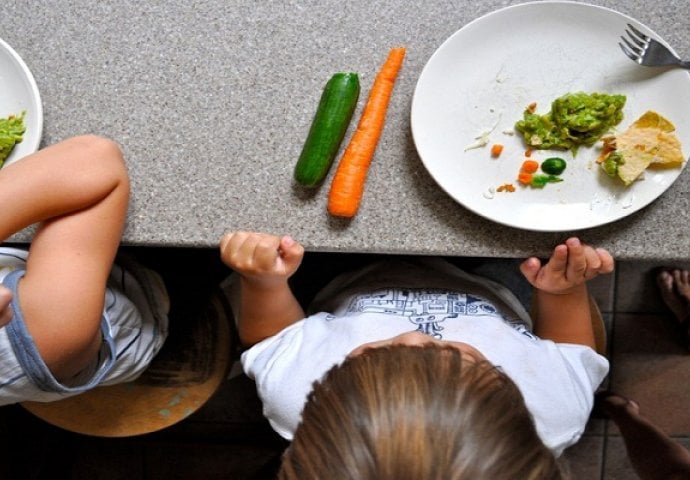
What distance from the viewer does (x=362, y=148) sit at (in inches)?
37.6

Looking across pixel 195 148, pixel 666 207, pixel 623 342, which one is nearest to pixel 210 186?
pixel 195 148

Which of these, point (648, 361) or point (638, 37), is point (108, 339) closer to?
point (638, 37)

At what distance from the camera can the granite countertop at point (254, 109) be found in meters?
0.97

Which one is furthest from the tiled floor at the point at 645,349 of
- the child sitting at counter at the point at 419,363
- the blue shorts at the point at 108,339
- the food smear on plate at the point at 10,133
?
the food smear on plate at the point at 10,133

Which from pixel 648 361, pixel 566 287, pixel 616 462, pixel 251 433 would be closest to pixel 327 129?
pixel 566 287

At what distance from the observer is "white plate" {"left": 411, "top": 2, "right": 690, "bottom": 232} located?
0.94m

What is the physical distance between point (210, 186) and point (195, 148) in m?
0.07

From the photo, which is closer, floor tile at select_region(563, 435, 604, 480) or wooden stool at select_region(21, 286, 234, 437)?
wooden stool at select_region(21, 286, 234, 437)

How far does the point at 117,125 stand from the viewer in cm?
100

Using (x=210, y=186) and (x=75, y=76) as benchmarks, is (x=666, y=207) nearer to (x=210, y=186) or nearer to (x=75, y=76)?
(x=210, y=186)

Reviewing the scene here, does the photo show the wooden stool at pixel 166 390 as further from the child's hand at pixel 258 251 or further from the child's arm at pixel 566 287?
the child's arm at pixel 566 287

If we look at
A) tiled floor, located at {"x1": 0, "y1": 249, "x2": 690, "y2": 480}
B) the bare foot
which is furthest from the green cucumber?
the bare foot

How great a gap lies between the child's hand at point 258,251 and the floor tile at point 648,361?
1088mm

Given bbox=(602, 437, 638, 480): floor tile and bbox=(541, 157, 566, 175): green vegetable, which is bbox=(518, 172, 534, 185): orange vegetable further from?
bbox=(602, 437, 638, 480): floor tile
